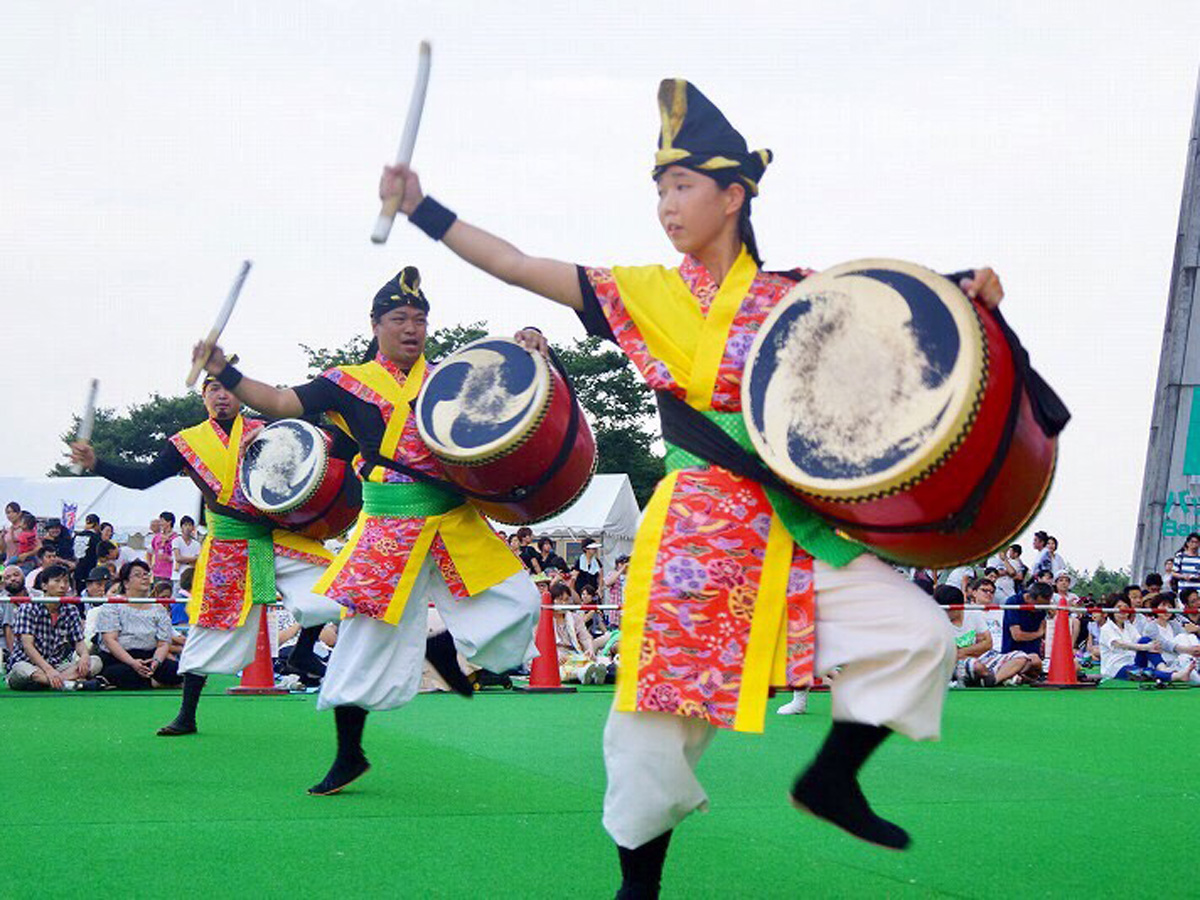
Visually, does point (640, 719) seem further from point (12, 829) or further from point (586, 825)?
point (12, 829)

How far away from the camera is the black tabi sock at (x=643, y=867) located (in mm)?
3318

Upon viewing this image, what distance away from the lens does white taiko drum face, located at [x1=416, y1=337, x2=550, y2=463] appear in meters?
5.16

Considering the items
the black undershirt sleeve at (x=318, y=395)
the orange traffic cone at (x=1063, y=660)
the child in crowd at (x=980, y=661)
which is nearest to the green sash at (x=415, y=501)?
the black undershirt sleeve at (x=318, y=395)

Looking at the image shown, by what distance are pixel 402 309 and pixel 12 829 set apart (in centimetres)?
247

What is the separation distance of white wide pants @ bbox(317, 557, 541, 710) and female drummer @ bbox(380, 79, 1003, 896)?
2.37 metres

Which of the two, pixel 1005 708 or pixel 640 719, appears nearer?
pixel 640 719

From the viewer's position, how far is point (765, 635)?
129 inches

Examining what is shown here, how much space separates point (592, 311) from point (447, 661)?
3.18 m

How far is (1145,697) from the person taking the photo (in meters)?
12.0

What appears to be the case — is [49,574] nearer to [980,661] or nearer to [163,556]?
[163,556]

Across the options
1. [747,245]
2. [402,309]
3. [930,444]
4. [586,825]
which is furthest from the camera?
[402,309]

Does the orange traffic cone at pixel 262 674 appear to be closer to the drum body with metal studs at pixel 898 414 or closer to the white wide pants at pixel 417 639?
the white wide pants at pixel 417 639

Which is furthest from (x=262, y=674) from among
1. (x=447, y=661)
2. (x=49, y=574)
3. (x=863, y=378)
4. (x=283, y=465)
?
(x=863, y=378)

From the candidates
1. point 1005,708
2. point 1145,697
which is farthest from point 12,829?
point 1145,697
